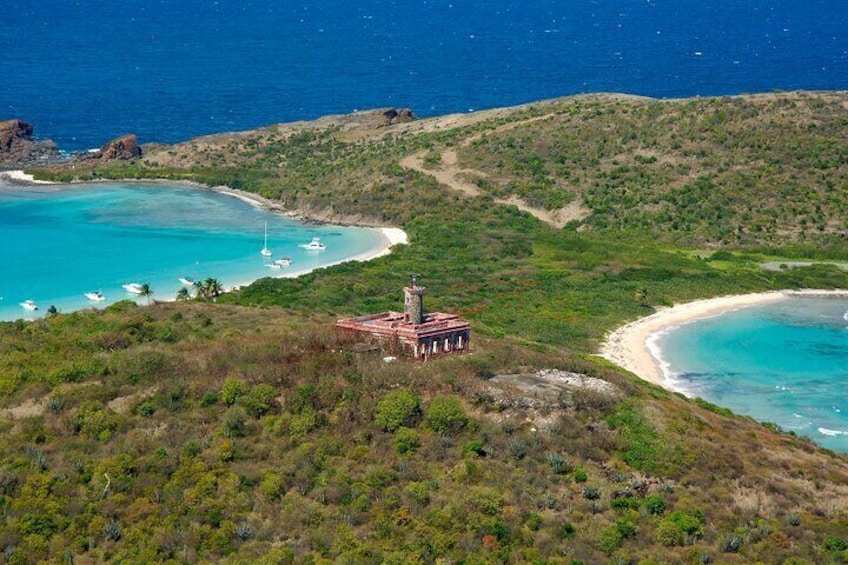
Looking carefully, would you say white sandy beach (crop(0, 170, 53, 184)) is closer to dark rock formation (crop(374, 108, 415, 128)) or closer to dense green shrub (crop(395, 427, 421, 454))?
dark rock formation (crop(374, 108, 415, 128))

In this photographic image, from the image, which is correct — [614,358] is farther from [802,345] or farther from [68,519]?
[68,519]

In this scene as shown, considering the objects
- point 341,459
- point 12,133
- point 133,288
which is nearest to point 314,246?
point 133,288

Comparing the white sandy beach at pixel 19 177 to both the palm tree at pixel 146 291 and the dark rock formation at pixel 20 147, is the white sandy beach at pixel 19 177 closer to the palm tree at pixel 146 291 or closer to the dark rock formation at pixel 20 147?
the dark rock formation at pixel 20 147

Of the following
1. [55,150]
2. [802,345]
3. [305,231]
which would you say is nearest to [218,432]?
[802,345]

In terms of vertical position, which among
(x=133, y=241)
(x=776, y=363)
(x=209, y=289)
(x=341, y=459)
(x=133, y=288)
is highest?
(x=133, y=241)

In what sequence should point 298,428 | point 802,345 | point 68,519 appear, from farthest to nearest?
point 802,345 → point 298,428 → point 68,519

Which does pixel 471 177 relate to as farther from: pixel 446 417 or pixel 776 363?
pixel 446 417

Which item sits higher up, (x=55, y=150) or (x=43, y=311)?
(x=55, y=150)
